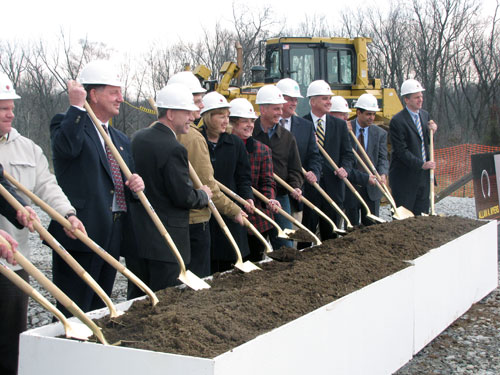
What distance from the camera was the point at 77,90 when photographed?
3.62m

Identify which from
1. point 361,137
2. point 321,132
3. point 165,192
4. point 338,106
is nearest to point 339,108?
point 338,106

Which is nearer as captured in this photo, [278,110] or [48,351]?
[48,351]

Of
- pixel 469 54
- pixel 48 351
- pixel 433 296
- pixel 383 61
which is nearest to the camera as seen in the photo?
pixel 48 351

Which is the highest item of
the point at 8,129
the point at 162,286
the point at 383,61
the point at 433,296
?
the point at 383,61

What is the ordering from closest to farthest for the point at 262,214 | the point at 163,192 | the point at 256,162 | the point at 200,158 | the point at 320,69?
the point at 163,192 < the point at 200,158 < the point at 262,214 < the point at 256,162 < the point at 320,69

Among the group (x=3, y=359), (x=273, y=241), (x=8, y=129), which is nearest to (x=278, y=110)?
(x=273, y=241)

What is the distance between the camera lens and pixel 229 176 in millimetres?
5121

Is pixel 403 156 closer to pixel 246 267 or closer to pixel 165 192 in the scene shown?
pixel 246 267

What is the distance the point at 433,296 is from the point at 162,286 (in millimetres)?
2064

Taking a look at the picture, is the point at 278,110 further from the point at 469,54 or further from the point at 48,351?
the point at 469,54

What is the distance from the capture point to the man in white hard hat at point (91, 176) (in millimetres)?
3680

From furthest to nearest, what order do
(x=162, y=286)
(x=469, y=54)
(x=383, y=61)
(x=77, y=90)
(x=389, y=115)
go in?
(x=383, y=61), (x=469, y=54), (x=389, y=115), (x=162, y=286), (x=77, y=90)

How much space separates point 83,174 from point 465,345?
3174mm

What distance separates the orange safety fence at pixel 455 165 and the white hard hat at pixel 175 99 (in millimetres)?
12951
